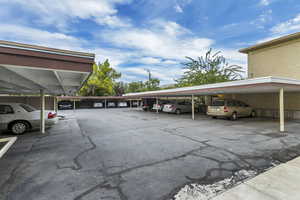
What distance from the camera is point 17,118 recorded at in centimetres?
612

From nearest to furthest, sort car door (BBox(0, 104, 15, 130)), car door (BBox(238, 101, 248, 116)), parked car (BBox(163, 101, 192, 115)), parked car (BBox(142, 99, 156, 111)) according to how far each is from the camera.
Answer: car door (BBox(0, 104, 15, 130))
car door (BBox(238, 101, 248, 116))
parked car (BBox(163, 101, 192, 115))
parked car (BBox(142, 99, 156, 111))

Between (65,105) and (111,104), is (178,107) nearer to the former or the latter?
(111,104)

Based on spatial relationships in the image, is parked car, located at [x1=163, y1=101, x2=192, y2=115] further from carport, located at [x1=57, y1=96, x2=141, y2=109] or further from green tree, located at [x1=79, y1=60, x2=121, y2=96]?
green tree, located at [x1=79, y1=60, x2=121, y2=96]

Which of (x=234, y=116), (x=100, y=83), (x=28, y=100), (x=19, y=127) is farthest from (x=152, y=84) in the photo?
(x=19, y=127)

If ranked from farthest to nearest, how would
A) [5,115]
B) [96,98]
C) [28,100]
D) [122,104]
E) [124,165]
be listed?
1. [122,104]
2. [96,98]
3. [28,100]
4. [5,115]
5. [124,165]

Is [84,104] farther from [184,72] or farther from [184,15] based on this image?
[184,15]

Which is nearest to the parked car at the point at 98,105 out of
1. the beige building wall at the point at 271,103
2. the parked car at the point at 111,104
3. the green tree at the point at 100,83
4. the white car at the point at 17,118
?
the parked car at the point at 111,104

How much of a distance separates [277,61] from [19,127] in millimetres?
18301

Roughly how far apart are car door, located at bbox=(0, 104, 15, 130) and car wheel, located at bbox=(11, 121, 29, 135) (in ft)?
0.86

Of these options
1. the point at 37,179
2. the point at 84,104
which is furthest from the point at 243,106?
the point at 84,104

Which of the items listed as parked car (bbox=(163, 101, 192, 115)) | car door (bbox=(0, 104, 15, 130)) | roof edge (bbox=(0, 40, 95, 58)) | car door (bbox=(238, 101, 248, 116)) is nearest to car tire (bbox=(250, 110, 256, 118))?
car door (bbox=(238, 101, 248, 116))

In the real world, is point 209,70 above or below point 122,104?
above

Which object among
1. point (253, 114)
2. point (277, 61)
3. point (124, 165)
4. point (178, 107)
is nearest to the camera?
point (124, 165)

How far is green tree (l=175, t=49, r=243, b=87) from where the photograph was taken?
17.9m
